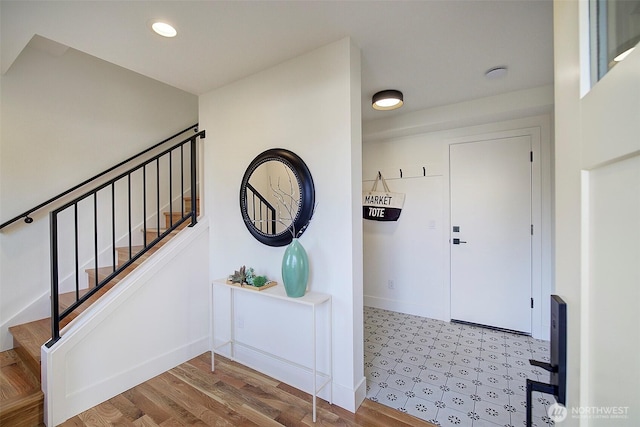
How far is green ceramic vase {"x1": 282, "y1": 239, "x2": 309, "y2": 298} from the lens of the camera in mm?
1855

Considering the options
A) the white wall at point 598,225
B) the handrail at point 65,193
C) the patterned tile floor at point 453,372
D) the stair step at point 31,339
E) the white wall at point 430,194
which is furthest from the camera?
the white wall at point 430,194

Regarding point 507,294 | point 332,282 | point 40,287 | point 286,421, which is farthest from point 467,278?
point 40,287

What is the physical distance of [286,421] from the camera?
1714 mm

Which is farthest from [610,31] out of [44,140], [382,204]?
[44,140]

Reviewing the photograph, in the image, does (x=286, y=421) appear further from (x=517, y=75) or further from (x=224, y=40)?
(x=517, y=75)

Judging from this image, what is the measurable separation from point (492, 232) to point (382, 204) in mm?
Answer: 1252

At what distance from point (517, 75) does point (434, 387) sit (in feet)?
8.53

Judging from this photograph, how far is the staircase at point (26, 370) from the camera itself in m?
1.63

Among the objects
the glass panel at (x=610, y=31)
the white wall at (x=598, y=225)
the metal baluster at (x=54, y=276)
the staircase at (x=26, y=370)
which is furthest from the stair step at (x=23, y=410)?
the glass panel at (x=610, y=31)

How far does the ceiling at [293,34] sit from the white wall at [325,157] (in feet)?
0.53

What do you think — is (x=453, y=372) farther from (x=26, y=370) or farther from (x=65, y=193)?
(x=65, y=193)

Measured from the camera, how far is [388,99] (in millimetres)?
2574

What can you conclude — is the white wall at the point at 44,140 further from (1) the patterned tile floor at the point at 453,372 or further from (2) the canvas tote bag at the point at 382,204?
(1) the patterned tile floor at the point at 453,372

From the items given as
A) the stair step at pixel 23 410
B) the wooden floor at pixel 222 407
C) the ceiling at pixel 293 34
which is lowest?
the wooden floor at pixel 222 407
